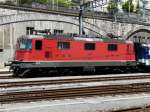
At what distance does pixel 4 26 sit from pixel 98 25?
14.9 meters

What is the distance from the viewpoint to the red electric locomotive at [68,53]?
31.0 meters

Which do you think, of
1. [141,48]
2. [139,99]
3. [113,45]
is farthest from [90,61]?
[139,99]

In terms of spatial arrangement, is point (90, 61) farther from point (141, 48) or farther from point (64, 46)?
point (141, 48)

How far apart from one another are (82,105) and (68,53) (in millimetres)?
16449

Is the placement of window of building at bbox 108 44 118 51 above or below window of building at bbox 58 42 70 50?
below

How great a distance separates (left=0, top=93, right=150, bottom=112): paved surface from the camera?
15.9 m

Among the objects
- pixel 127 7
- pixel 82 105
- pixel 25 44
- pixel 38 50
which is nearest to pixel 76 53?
pixel 38 50

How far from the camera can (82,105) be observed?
16.9 metres

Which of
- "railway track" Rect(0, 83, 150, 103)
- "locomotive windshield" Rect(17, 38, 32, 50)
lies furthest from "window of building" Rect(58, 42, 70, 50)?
"railway track" Rect(0, 83, 150, 103)

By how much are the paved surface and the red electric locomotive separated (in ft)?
41.1

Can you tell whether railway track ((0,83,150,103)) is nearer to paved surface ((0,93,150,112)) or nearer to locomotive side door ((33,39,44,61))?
paved surface ((0,93,150,112))

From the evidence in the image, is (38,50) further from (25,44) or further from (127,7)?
(127,7)

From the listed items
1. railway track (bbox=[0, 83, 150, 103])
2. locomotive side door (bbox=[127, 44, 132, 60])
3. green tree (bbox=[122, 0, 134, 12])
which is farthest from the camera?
green tree (bbox=[122, 0, 134, 12])

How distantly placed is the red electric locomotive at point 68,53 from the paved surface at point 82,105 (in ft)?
41.1
